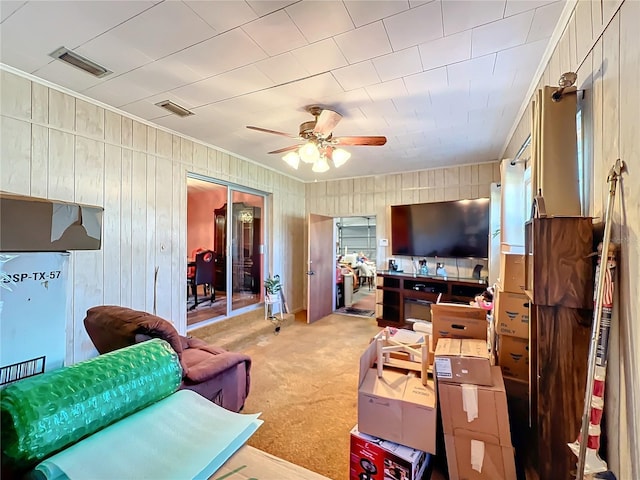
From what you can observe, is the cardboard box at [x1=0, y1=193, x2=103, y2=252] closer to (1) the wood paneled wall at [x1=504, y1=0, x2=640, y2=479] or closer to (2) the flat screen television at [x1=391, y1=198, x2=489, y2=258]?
(1) the wood paneled wall at [x1=504, y1=0, x2=640, y2=479]

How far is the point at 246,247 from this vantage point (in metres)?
5.12

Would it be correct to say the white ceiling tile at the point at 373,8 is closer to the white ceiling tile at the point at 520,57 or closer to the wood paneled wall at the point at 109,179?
the white ceiling tile at the point at 520,57

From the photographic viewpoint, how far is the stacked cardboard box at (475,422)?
1.54 metres

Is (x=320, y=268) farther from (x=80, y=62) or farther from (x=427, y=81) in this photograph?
(x=80, y=62)

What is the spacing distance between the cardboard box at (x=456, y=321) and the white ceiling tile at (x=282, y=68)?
80.5 inches

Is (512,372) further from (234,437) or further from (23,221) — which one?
(23,221)

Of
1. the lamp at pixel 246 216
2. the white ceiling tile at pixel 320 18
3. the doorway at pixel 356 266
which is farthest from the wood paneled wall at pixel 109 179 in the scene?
the doorway at pixel 356 266

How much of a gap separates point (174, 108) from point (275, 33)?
5.12 ft

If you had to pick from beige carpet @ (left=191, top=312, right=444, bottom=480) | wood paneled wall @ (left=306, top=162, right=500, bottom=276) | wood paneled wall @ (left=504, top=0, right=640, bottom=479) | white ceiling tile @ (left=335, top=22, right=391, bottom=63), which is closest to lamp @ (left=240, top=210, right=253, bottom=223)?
wood paneled wall @ (left=306, top=162, right=500, bottom=276)

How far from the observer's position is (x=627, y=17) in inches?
43.0

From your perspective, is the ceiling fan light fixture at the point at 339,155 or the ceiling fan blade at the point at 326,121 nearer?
the ceiling fan blade at the point at 326,121

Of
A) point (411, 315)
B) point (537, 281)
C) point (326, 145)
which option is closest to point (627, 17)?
point (537, 281)

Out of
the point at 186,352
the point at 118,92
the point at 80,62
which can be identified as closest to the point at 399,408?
the point at 186,352

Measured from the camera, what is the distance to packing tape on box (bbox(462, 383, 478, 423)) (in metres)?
1.58
